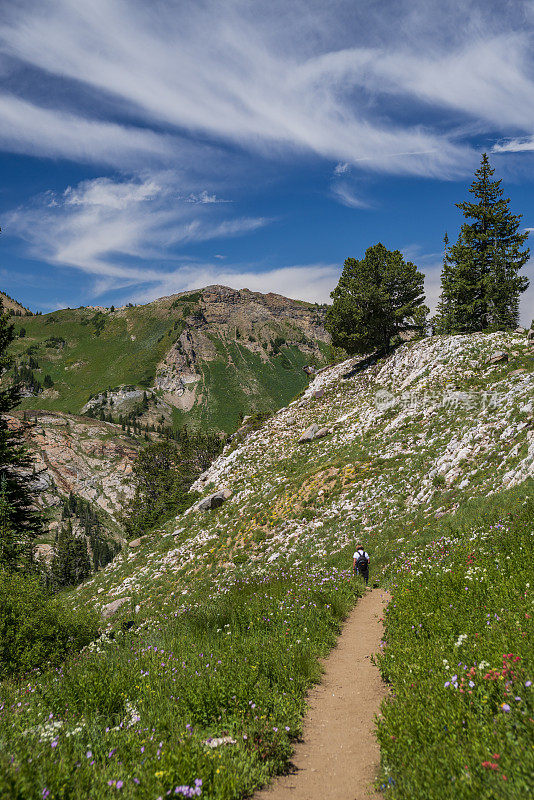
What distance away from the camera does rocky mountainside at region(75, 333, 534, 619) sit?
17.8 m

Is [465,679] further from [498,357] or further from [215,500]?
[215,500]

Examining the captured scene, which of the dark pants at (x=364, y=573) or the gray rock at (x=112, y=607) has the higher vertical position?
the dark pants at (x=364, y=573)

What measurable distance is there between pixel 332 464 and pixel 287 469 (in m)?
4.80

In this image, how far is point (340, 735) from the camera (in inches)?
235

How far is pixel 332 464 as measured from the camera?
2609cm

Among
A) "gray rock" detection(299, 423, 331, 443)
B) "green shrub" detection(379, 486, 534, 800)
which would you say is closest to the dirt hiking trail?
"green shrub" detection(379, 486, 534, 800)

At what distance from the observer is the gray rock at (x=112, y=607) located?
909 inches

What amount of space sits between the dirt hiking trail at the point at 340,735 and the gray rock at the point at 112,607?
18.8 meters

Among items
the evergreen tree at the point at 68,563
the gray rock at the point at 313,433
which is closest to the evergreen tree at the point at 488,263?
the gray rock at the point at 313,433

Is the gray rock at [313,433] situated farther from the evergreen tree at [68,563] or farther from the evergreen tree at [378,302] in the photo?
the evergreen tree at [68,563]

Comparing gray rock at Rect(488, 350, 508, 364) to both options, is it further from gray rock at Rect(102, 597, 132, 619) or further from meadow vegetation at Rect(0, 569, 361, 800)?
gray rock at Rect(102, 597, 132, 619)

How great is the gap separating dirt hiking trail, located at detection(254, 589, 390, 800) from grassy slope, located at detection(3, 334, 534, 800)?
315 mm

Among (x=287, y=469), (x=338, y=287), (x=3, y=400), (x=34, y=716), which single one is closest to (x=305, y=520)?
(x=287, y=469)

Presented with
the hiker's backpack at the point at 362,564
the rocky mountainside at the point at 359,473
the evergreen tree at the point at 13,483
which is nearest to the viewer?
the hiker's backpack at the point at 362,564
